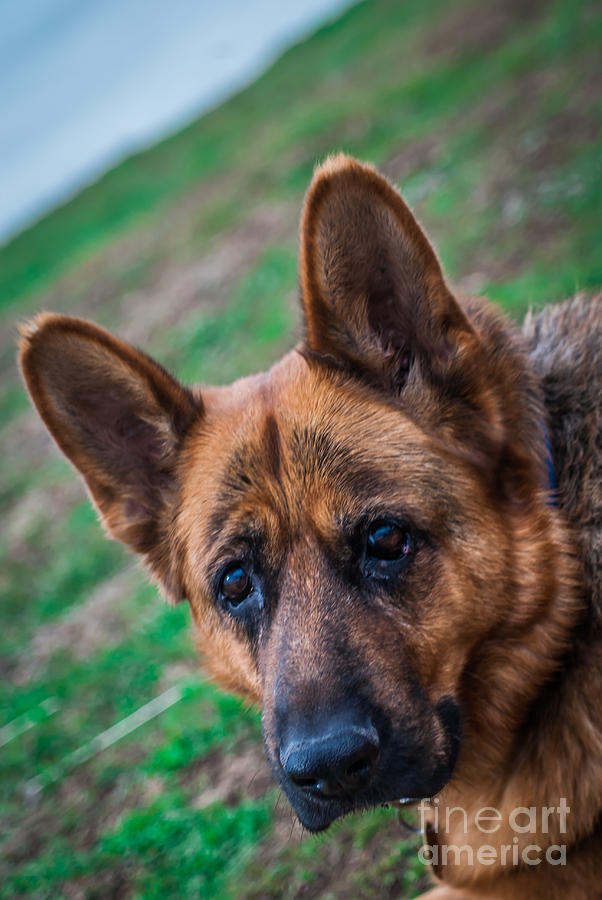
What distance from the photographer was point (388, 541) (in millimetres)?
2748

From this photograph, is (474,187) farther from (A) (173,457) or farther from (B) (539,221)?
(A) (173,457)

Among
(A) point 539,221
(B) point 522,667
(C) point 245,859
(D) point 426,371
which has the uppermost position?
(D) point 426,371

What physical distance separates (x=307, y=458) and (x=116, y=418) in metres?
1.10

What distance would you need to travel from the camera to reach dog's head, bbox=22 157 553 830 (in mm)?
2514

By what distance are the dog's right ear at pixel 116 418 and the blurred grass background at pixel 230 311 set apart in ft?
2.58

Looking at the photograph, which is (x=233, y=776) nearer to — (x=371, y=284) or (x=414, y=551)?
(x=414, y=551)

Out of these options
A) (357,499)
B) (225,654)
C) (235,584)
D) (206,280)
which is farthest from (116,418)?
(206,280)

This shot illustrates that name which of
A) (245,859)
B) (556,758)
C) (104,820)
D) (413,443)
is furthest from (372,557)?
(104,820)

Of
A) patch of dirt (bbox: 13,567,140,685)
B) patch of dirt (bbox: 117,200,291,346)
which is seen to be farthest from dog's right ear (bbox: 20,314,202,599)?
patch of dirt (bbox: 117,200,291,346)

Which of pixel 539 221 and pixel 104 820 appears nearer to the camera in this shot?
pixel 104 820

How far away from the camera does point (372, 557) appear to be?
2762 mm

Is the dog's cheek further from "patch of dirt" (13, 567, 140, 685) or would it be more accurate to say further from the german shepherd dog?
"patch of dirt" (13, 567, 140, 685)

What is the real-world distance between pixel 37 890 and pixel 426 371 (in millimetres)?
3919

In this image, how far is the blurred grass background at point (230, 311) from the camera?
4328mm
